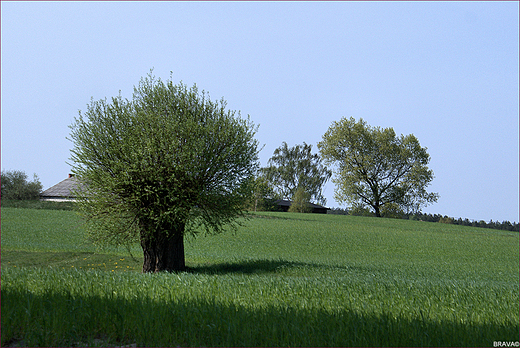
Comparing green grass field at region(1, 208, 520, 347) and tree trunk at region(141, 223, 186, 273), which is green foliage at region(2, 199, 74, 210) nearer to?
tree trunk at region(141, 223, 186, 273)

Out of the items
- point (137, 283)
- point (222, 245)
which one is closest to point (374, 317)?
point (137, 283)

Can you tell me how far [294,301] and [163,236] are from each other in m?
9.08

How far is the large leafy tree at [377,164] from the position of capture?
6306 centimetres

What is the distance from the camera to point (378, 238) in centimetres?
3694

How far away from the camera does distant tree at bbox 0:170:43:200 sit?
7612 centimetres

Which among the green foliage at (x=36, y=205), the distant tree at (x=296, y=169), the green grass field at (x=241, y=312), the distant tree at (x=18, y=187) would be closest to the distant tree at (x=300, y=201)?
the distant tree at (x=296, y=169)

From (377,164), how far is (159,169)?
55523 mm

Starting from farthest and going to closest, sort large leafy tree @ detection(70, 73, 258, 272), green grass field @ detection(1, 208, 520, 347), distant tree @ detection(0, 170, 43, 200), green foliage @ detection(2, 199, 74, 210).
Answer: distant tree @ detection(0, 170, 43, 200) < green foliage @ detection(2, 199, 74, 210) < large leafy tree @ detection(70, 73, 258, 272) < green grass field @ detection(1, 208, 520, 347)

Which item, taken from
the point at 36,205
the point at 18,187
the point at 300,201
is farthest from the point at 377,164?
the point at 18,187

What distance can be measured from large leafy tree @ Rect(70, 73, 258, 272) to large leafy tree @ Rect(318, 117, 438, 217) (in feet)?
161

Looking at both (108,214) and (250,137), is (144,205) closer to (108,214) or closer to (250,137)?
(108,214)

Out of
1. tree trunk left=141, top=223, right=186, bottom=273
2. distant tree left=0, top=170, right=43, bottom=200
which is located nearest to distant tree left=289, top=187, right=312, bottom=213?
distant tree left=0, top=170, right=43, bottom=200

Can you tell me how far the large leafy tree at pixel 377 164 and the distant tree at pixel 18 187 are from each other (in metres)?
60.6

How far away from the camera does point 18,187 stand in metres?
77.2
